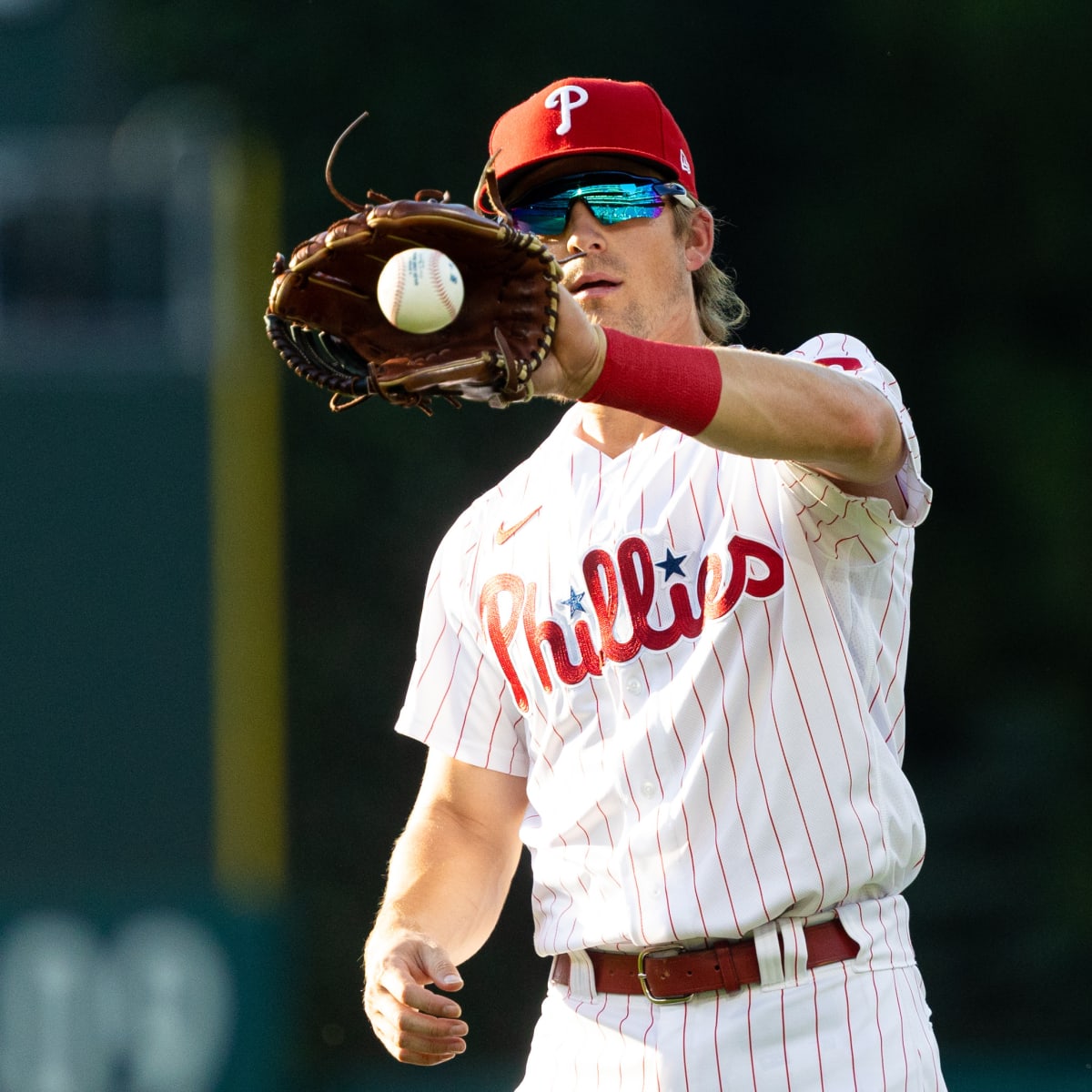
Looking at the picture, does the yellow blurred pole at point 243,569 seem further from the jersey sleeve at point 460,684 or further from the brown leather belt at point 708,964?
the brown leather belt at point 708,964

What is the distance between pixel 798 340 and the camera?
11.1 m

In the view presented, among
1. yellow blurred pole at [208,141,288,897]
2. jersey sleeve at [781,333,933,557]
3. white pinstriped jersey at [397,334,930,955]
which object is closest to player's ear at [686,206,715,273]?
white pinstriped jersey at [397,334,930,955]

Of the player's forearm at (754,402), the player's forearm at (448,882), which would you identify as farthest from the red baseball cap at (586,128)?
the player's forearm at (448,882)

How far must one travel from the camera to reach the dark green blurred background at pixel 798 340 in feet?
34.4

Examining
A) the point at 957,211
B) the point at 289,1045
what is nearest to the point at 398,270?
the point at 289,1045

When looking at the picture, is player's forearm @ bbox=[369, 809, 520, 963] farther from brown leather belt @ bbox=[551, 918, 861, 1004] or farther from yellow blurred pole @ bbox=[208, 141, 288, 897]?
yellow blurred pole @ bbox=[208, 141, 288, 897]

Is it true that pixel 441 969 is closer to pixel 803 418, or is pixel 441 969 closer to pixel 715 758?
pixel 715 758

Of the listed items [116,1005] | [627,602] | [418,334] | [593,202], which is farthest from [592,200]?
[116,1005]

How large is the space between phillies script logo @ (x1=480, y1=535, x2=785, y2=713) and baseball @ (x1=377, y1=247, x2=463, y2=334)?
0.69m

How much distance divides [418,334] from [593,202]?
891 mm

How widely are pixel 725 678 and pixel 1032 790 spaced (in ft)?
27.0

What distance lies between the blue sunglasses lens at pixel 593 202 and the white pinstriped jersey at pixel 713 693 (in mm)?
450

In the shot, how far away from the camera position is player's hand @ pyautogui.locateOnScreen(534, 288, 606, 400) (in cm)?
235

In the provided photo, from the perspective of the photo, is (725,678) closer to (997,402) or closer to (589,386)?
(589,386)
